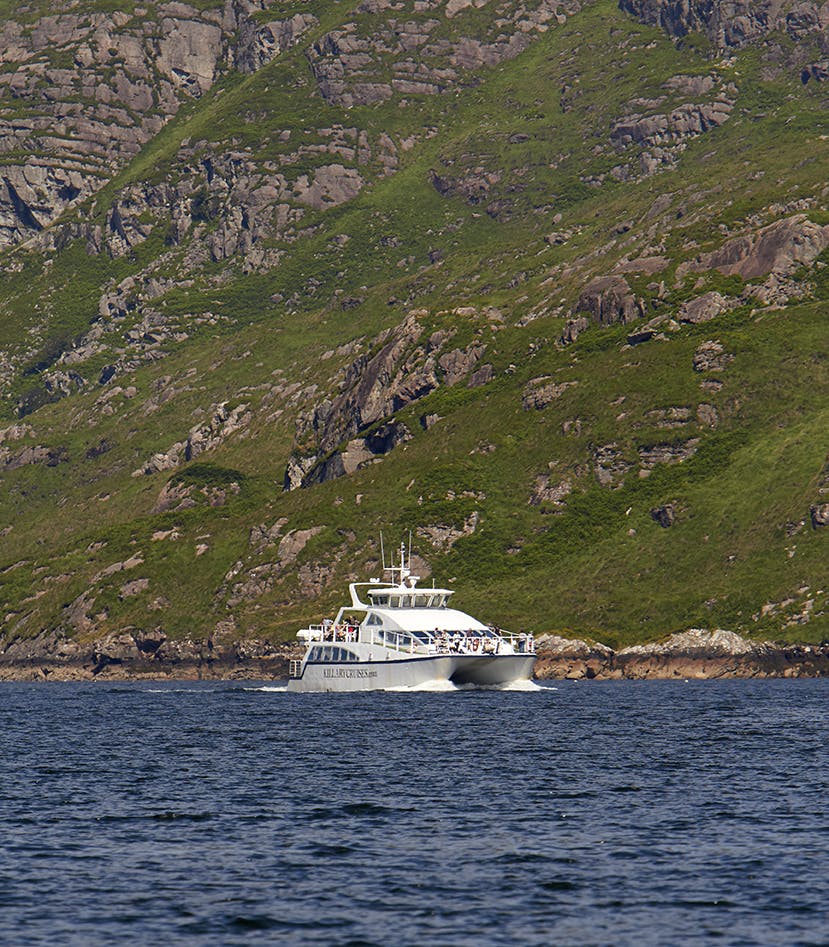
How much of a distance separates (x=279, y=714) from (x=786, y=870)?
8904 centimetres

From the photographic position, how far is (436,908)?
162 feet

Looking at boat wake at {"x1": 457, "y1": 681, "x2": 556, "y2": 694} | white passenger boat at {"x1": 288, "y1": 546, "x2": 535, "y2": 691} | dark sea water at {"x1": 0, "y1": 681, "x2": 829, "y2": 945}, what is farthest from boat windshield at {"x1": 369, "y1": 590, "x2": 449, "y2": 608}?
dark sea water at {"x1": 0, "y1": 681, "x2": 829, "y2": 945}

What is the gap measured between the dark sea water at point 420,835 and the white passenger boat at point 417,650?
38.1 metres

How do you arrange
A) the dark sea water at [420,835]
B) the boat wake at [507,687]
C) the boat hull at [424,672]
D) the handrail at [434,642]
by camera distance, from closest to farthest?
the dark sea water at [420,835] → the boat hull at [424,672] → the handrail at [434,642] → the boat wake at [507,687]

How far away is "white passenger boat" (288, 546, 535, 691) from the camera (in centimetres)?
15938

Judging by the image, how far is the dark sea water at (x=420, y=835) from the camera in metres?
47.7

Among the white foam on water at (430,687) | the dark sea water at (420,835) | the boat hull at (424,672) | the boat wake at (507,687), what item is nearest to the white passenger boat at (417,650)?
the boat hull at (424,672)

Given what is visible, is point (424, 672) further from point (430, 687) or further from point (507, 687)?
point (507, 687)

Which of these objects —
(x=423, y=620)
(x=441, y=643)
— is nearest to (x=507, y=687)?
(x=441, y=643)

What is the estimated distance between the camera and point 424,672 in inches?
6294

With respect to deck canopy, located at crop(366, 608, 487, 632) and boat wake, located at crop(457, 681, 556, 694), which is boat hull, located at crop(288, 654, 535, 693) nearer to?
boat wake, located at crop(457, 681, 556, 694)

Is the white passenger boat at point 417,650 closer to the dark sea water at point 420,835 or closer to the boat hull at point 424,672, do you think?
the boat hull at point 424,672

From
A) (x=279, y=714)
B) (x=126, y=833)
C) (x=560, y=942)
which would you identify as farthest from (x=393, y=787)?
(x=279, y=714)

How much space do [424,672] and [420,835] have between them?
96412 mm
